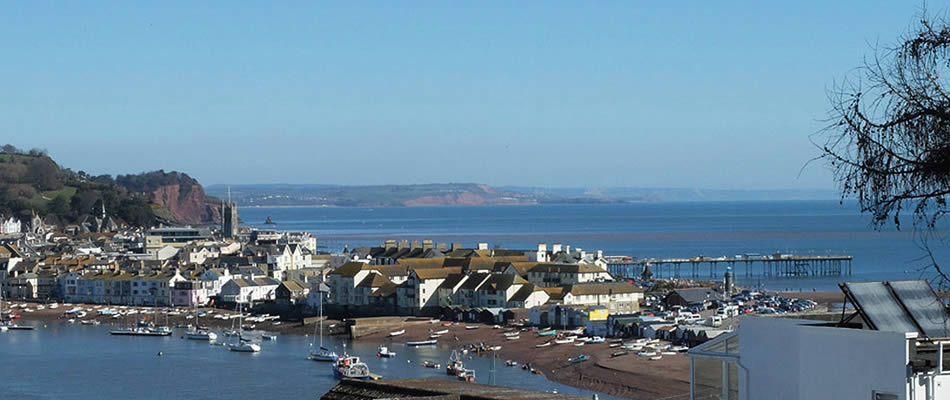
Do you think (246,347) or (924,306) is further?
(246,347)

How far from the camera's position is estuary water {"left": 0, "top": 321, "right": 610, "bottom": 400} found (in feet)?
101

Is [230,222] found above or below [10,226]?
above

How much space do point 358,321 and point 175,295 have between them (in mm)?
16877

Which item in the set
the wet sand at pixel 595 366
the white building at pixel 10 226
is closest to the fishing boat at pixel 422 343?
the wet sand at pixel 595 366

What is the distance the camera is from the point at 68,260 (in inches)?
2758

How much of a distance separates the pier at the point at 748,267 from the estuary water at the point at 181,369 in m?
32.8

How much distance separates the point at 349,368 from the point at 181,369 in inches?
227

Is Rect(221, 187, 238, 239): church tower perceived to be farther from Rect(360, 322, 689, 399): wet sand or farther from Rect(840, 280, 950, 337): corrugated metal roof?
Rect(840, 280, 950, 337): corrugated metal roof

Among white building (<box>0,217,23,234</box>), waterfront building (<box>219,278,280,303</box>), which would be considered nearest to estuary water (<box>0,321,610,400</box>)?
waterfront building (<box>219,278,280,303</box>)

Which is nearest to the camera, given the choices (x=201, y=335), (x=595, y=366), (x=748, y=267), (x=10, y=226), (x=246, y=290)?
(x=595, y=366)

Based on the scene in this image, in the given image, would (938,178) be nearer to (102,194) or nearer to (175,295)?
(175,295)

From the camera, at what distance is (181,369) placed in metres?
35.9

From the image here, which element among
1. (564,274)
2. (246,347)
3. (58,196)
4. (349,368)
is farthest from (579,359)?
(58,196)

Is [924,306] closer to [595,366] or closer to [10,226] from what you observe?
[595,366]
